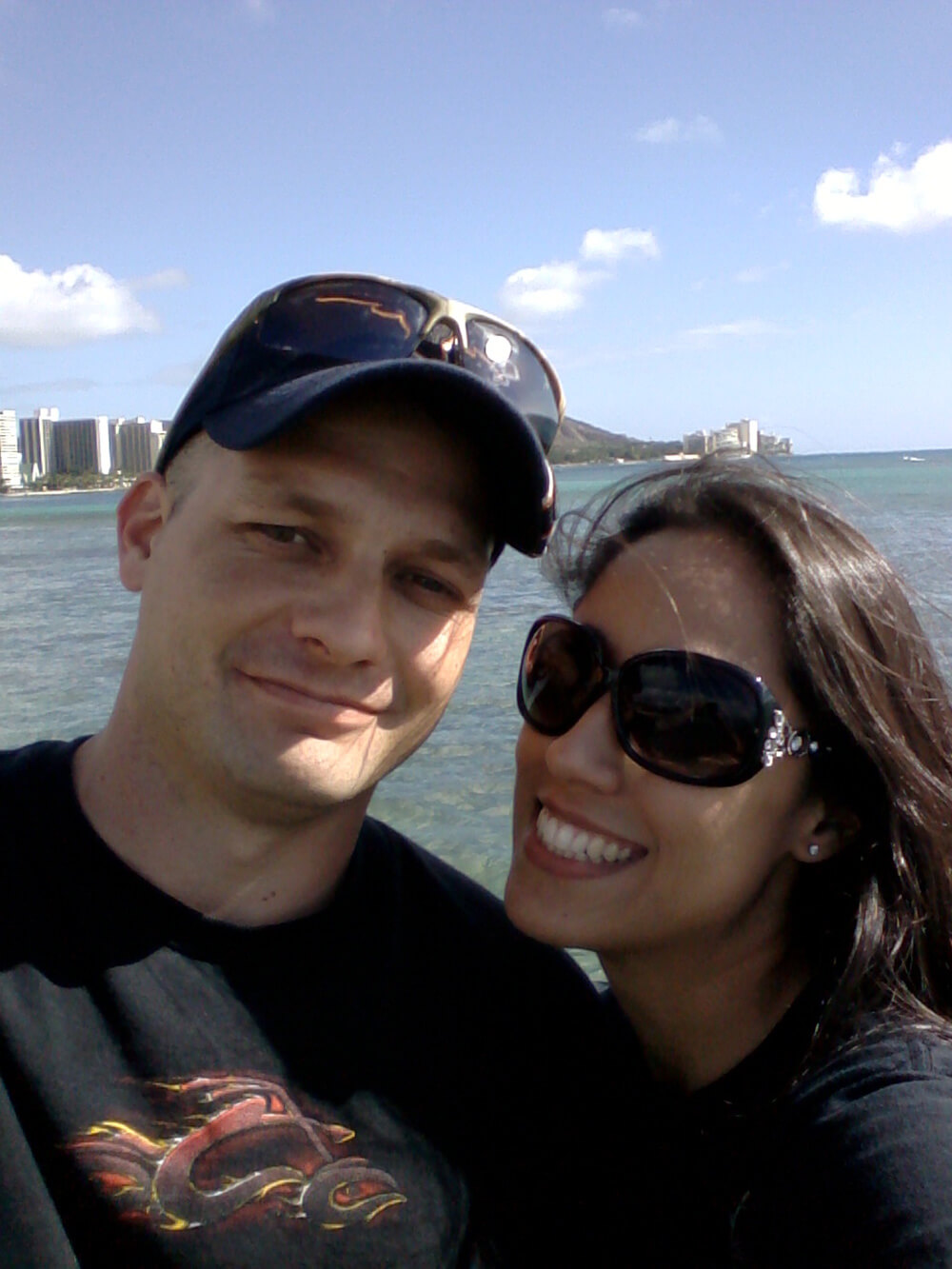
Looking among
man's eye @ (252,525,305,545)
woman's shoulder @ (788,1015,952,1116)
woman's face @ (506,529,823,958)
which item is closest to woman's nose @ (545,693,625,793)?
woman's face @ (506,529,823,958)

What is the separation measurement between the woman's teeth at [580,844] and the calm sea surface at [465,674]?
31.3 inches

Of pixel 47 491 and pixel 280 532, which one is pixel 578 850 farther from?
pixel 47 491

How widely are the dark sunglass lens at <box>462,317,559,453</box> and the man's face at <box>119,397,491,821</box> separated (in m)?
0.17

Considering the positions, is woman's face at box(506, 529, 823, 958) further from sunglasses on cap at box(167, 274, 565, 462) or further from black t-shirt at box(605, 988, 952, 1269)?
sunglasses on cap at box(167, 274, 565, 462)

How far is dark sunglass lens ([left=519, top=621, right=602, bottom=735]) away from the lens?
2070mm

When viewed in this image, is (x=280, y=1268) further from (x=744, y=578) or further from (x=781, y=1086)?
(x=744, y=578)

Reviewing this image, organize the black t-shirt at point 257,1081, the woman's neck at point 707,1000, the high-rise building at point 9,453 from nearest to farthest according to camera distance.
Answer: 1. the black t-shirt at point 257,1081
2. the woman's neck at point 707,1000
3. the high-rise building at point 9,453

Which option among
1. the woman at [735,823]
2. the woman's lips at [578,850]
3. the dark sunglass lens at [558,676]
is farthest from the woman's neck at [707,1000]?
the dark sunglass lens at [558,676]

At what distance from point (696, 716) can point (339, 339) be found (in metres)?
0.87

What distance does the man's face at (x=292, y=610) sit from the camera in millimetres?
1610

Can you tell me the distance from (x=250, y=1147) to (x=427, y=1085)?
29cm

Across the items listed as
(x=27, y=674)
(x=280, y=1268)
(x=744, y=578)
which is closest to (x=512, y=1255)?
(x=280, y=1268)

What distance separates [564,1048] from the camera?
195 centimetres

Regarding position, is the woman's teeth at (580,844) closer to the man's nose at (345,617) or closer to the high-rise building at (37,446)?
the man's nose at (345,617)
